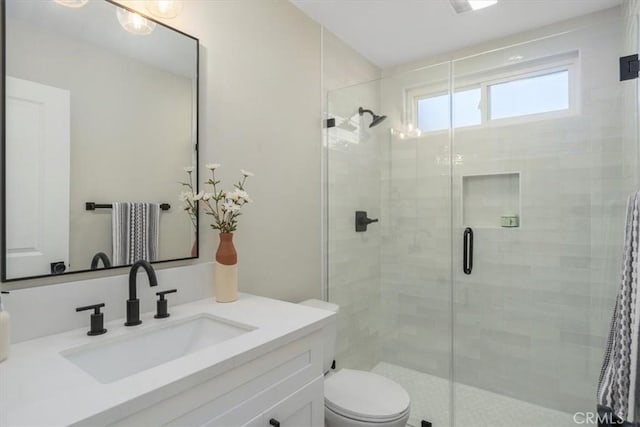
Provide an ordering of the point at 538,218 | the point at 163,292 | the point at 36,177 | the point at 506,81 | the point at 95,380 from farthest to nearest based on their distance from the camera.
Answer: the point at 506,81 < the point at 538,218 < the point at 163,292 < the point at 36,177 < the point at 95,380

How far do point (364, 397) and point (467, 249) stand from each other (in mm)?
1275

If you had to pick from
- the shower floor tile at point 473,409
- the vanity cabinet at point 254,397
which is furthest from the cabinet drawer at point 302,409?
the shower floor tile at point 473,409

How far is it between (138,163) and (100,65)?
14.3 inches

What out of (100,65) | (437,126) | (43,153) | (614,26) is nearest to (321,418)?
(43,153)

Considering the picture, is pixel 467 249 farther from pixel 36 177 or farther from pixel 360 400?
pixel 36 177

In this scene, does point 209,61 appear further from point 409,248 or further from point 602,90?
point 602,90

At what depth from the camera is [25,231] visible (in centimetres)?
107

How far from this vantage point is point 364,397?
5.50 ft

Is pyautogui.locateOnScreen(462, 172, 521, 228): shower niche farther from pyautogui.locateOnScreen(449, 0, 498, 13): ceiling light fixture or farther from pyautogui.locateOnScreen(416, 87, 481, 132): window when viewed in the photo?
pyautogui.locateOnScreen(449, 0, 498, 13): ceiling light fixture

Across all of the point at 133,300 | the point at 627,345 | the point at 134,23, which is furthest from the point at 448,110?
the point at 133,300

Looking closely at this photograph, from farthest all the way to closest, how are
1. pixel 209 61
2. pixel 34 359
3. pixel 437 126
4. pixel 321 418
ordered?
pixel 437 126 < pixel 209 61 < pixel 321 418 < pixel 34 359

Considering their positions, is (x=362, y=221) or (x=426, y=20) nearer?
(x=426, y=20)

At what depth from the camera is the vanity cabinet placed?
A: 76 centimetres

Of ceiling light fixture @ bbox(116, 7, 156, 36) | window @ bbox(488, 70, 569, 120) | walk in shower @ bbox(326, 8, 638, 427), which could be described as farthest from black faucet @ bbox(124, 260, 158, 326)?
window @ bbox(488, 70, 569, 120)
